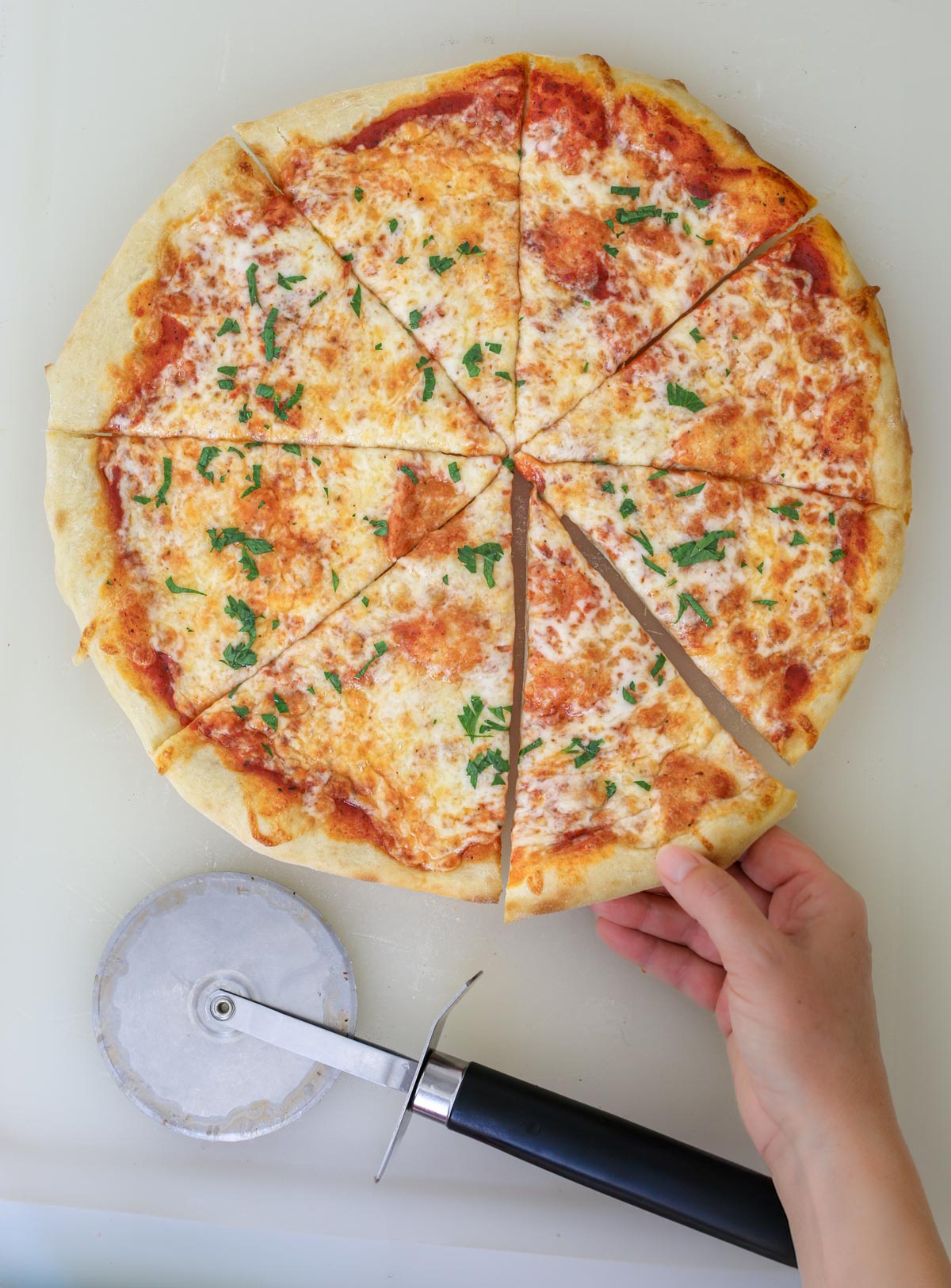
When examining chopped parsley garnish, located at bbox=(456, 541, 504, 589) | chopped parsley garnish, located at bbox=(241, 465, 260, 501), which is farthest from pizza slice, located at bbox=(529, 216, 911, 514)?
chopped parsley garnish, located at bbox=(241, 465, 260, 501)

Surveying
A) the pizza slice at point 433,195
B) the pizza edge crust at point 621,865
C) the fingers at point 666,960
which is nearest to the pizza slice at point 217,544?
the pizza slice at point 433,195

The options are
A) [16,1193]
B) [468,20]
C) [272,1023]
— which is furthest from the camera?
[468,20]

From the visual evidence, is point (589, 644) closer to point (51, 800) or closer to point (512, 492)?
point (512, 492)

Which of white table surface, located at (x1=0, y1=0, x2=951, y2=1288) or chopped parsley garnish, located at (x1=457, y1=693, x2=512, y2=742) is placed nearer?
chopped parsley garnish, located at (x1=457, y1=693, x2=512, y2=742)

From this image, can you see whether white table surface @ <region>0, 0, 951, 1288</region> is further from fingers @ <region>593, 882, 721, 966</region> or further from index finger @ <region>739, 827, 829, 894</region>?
index finger @ <region>739, 827, 829, 894</region>

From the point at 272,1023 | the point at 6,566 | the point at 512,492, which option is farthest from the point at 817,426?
the point at 6,566

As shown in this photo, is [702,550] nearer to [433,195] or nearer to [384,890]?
[433,195]

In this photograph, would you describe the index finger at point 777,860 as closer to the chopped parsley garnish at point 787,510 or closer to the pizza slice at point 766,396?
the chopped parsley garnish at point 787,510
